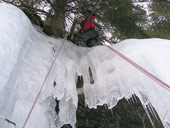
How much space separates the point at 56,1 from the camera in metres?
2.95

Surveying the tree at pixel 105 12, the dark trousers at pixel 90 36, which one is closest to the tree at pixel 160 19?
the tree at pixel 105 12

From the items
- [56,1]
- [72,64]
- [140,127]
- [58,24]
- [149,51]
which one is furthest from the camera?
[140,127]

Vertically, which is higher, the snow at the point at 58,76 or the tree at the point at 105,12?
the tree at the point at 105,12

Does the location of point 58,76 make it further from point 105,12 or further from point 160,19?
point 160,19

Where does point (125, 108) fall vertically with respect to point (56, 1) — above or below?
below

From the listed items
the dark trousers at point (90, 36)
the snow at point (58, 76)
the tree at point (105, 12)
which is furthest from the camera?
the dark trousers at point (90, 36)

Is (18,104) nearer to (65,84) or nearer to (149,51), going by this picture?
(65,84)

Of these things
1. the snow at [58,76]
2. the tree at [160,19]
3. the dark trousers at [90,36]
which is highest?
the tree at [160,19]

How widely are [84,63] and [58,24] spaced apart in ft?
3.70

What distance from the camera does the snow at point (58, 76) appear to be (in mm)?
1493

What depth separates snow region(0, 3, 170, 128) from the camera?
1493mm

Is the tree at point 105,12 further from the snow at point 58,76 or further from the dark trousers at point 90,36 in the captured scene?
the snow at point 58,76

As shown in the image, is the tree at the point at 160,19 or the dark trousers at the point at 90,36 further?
the dark trousers at the point at 90,36

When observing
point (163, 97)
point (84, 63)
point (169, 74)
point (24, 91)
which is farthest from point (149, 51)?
point (24, 91)
